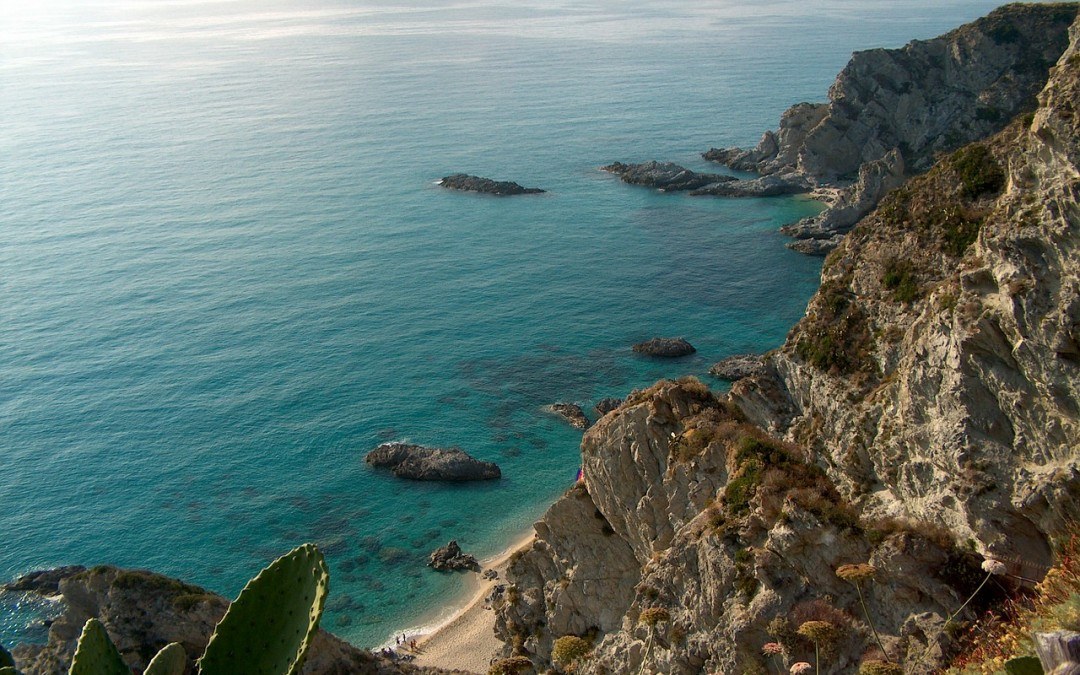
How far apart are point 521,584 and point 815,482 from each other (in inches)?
553

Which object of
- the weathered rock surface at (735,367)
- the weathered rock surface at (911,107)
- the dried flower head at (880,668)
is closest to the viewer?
the dried flower head at (880,668)

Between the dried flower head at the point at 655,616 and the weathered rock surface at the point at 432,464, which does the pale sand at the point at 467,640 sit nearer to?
the weathered rock surface at the point at 432,464

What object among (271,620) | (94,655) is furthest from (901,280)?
(94,655)

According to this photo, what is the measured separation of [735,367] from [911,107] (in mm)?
66499

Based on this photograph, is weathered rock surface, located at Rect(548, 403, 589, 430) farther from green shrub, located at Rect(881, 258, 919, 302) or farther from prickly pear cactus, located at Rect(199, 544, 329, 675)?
prickly pear cactus, located at Rect(199, 544, 329, 675)

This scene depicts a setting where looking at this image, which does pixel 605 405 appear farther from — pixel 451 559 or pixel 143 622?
pixel 143 622

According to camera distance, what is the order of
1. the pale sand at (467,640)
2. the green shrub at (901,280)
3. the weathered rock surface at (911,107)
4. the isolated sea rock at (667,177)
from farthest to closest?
the isolated sea rock at (667,177)
the weathered rock surface at (911,107)
the pale sand at (467,640)
the green shrub at (901,280)

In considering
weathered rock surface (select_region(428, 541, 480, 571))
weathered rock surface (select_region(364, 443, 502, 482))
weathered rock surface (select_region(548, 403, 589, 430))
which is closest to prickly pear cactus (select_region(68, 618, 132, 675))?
weathered rock surface (select_region(428, 541, 480, 571))

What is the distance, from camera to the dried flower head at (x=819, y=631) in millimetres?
17672

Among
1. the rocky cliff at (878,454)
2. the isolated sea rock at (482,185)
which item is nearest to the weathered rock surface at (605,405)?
the rocky cliff at (878,454)

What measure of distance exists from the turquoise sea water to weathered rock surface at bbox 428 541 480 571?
3.07ft

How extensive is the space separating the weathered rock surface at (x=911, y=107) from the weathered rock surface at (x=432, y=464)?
55.6 metres

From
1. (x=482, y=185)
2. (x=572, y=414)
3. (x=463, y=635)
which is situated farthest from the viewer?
(x=482, y=185)

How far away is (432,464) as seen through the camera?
5972 centimetres
